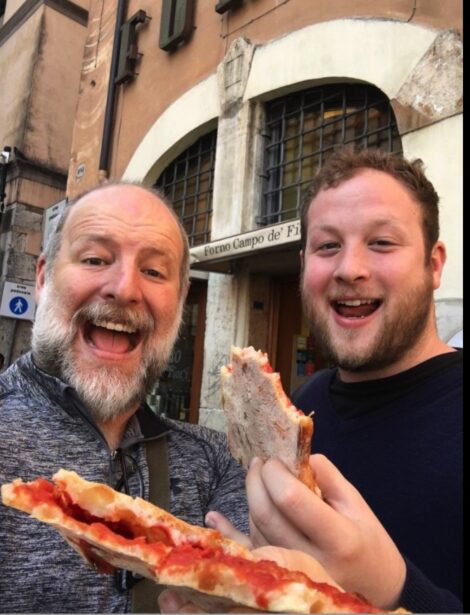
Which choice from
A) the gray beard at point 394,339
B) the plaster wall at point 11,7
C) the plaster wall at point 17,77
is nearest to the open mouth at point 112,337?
the gray beard at point 394,339

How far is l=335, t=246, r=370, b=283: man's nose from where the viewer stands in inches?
75.4

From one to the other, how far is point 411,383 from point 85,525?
1.34 meters

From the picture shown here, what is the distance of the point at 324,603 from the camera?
0.84 metres

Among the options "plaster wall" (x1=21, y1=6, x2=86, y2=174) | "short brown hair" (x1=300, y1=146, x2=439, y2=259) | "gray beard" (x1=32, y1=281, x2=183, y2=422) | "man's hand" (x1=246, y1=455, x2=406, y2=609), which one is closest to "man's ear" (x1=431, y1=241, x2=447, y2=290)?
"short brown hair" (x1=300, y1=146, x2=439, y2=259)

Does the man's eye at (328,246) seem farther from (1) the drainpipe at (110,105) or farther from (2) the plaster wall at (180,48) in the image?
(1) the drainpipe at (110,105)

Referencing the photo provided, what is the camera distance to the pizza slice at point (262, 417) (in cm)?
120

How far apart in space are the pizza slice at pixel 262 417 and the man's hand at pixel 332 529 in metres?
0.05

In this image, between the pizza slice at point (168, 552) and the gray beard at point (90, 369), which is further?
the gray beard at point (90, 369)

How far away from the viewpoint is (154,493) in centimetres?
161

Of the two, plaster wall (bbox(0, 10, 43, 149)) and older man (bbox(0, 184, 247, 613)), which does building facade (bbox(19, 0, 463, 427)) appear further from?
plaster wall (bbox(0, 10, 43, 149))

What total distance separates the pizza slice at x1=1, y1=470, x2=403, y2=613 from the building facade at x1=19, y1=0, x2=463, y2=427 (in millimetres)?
3647

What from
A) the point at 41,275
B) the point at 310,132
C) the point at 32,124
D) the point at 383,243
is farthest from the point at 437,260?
the point at 32,124

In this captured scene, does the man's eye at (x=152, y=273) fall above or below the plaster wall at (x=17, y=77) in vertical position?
below

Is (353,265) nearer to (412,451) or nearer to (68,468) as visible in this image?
(412,451)
